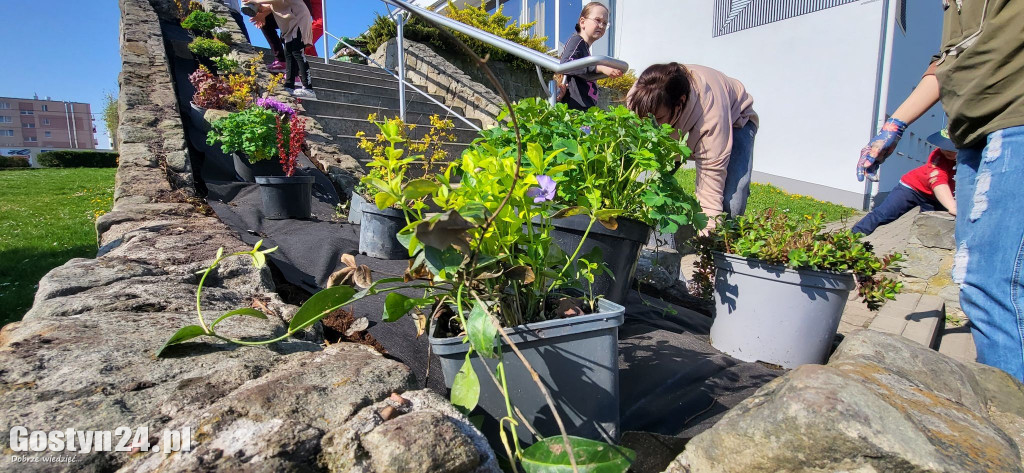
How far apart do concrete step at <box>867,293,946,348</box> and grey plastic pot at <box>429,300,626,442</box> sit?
2.25m

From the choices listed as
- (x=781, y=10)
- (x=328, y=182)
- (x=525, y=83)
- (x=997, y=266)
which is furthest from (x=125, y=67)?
(x=781, y=10)

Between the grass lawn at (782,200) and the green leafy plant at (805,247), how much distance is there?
19.5 feet

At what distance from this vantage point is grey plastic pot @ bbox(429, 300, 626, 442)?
0.94 m

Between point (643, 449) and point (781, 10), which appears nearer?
point (643, 449)

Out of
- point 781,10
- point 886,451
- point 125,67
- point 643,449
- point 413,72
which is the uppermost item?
point 781,10

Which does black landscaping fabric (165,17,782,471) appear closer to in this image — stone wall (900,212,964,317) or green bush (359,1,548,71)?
stone wall (900,212,964,317)

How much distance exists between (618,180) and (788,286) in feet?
2.45

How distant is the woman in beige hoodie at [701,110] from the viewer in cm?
227

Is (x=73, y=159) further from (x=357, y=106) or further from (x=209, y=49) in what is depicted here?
(x=357, y=106)

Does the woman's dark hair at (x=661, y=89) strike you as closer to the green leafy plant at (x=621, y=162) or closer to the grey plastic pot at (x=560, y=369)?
the green leafy plant at (x=621, y=162)

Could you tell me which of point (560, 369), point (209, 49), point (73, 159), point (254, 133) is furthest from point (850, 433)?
point (73, 159)

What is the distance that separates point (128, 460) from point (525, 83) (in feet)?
32.8

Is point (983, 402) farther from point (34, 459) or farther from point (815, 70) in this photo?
point (815, 70)

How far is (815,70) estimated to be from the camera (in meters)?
9.23
